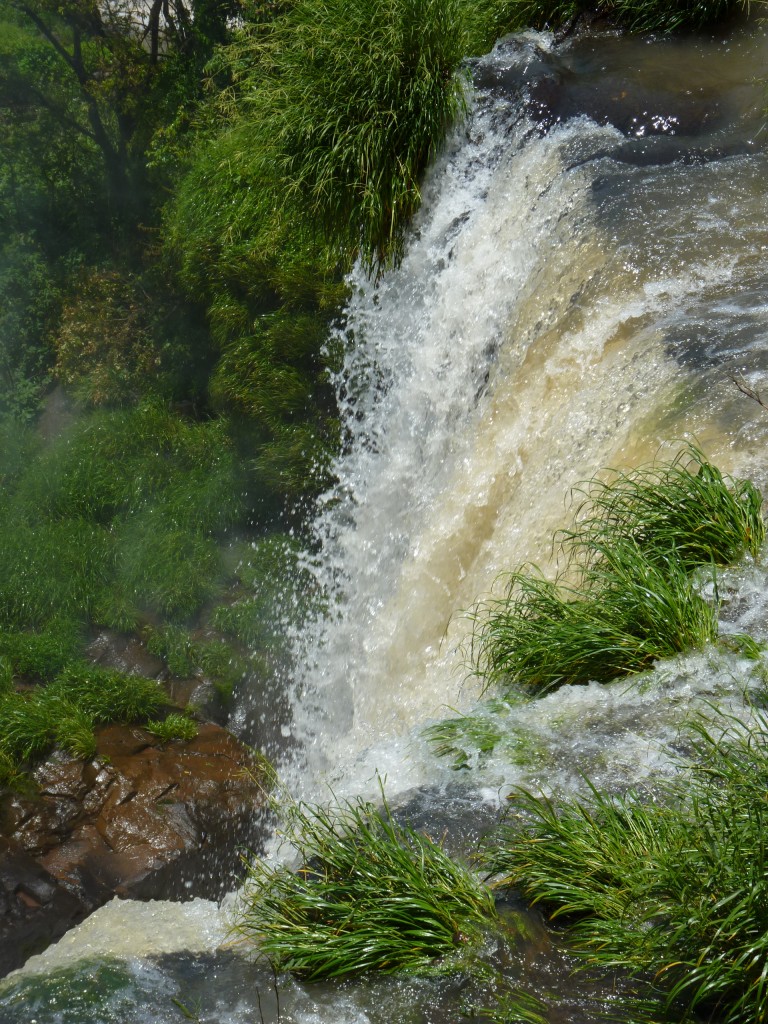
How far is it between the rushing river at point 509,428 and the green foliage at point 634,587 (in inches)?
4.8

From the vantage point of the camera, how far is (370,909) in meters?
2.59

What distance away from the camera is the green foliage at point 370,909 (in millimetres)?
2527

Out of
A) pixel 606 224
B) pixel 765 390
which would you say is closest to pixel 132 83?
pixel 606 224

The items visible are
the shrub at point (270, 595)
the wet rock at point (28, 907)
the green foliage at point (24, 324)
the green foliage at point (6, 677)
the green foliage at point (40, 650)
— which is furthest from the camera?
the green foliage at point (24, 324)

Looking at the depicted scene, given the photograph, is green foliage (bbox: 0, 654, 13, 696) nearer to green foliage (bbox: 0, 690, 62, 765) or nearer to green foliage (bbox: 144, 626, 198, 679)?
green foliage (bbox: 0, 690, 62, 765)

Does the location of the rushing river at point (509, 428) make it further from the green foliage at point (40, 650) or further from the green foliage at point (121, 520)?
the green foliage at point (40, 650)

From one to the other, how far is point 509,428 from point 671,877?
291 centimetres

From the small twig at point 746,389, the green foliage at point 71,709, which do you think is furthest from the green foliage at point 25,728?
the small twig at point 746,389

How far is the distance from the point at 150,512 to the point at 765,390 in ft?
15.1

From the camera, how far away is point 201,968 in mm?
2875

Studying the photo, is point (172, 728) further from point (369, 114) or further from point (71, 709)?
point (369, 114)

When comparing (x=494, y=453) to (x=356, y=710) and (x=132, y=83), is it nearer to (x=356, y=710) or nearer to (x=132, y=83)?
(x=356, y=710)

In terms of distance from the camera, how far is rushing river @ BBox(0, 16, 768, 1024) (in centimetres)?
291

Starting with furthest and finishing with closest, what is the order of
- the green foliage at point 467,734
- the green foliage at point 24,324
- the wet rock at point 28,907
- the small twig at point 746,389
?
the green foliage at point 24,324 < the wet rock at point 28,907 < the small twig at point 746,389 < the green foliage at point 467,734
